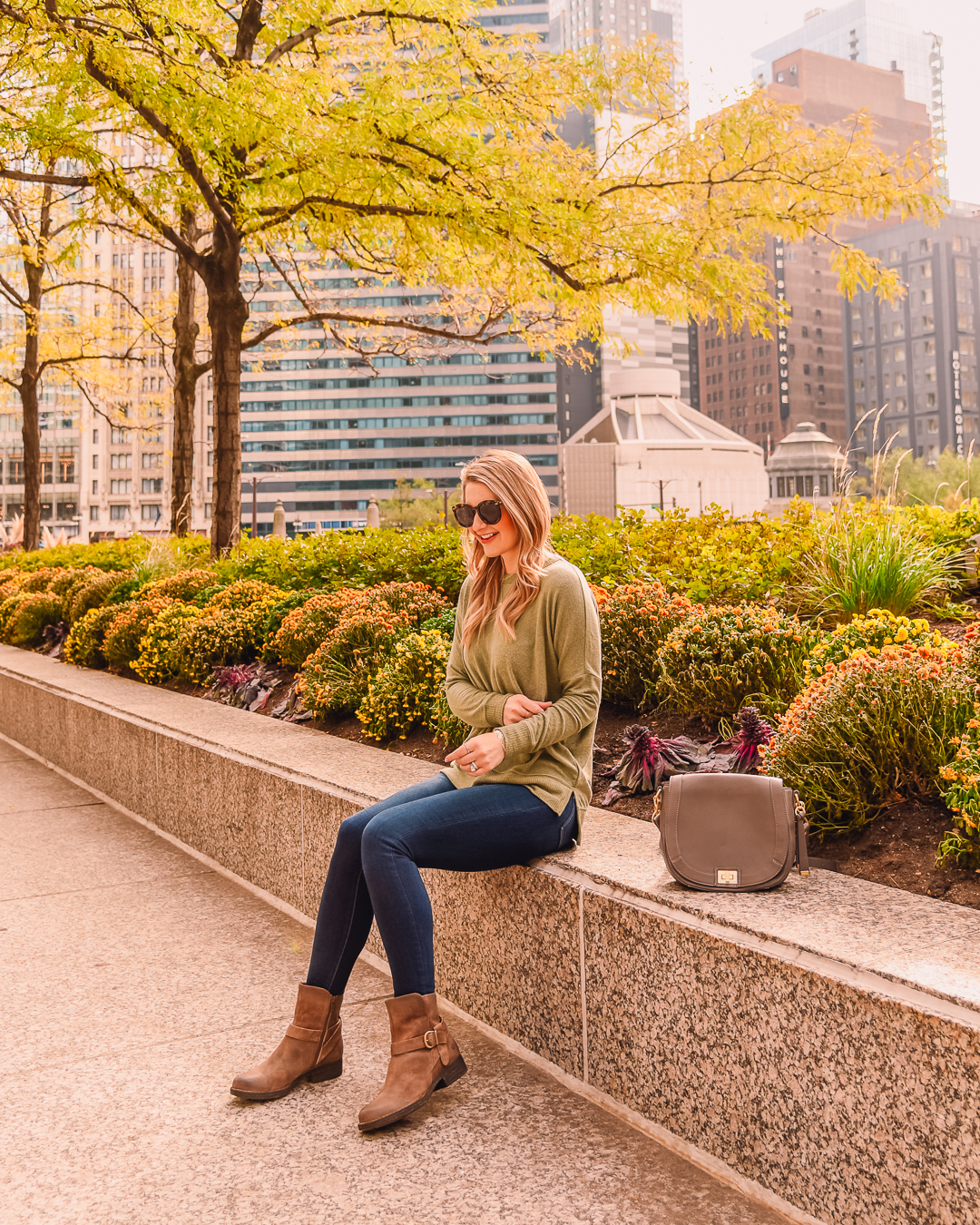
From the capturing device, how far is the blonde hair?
137 inches

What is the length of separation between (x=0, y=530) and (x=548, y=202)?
2578 centimetres

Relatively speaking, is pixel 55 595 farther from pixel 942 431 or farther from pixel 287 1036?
pixel 942 431

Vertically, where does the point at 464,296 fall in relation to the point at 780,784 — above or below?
above

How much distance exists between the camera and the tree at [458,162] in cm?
930

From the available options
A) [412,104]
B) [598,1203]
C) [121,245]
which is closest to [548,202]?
[412,104]

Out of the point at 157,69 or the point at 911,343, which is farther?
the point at 911,343

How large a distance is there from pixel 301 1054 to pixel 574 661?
1445 millimetres

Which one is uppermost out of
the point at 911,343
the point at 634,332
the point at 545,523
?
the point at 634,332

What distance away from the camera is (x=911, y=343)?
13762cm

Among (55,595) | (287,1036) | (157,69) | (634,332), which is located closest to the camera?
(287,1036)

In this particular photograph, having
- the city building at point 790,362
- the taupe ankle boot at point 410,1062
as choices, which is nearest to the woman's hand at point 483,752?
the taupe ankle boot at point 410,1062

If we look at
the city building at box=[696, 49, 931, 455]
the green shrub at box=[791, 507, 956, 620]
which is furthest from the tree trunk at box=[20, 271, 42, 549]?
the city building at box=[696, 49, 931, 455]

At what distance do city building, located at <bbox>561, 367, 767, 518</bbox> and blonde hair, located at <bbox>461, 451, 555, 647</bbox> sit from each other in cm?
10430

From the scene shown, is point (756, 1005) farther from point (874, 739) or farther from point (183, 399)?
point (183, 399)
